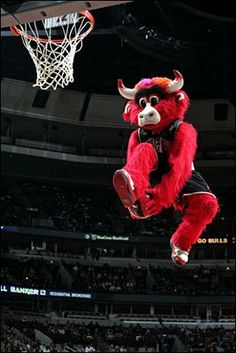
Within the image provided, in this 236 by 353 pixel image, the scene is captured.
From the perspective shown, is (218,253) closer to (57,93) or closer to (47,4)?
(57,93)

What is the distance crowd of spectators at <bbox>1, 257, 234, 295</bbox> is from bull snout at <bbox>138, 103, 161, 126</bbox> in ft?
68.2

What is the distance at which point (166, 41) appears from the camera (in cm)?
2284

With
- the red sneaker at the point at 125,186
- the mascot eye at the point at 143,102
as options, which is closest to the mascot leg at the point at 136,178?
the red sneaker at the point at 125,186

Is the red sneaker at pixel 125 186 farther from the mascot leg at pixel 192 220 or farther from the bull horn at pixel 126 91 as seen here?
the bull horn at pixel 126 91

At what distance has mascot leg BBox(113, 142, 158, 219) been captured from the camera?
5129mm

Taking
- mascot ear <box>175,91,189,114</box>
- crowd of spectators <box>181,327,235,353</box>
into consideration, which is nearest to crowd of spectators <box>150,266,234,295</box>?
crowd of spectators <box>181,327,235,353</box>

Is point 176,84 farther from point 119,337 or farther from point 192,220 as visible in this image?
point 119,337

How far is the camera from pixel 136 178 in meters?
5.23

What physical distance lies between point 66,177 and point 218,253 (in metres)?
7.96

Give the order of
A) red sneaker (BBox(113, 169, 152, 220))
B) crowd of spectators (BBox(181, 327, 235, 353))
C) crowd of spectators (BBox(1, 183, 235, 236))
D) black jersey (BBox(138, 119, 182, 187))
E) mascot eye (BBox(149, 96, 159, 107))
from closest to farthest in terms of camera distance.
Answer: red sneaker (BBox(113, 169, 152, 220))
black jersey (BBox(138, 119, 182, 187))
mascot eye (BBox(149, 96, 159, 107))
crowd of spectators (BBox(181, 327, 235, 353))
crowd of spectators (BBox(1, 183, 235, 236))

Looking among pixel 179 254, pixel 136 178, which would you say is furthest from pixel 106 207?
pixel 136 178

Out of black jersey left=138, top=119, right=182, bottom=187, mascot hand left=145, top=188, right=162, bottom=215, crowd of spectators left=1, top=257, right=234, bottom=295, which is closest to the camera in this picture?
mascot hand left=145, top=188, right=162, bottom=215

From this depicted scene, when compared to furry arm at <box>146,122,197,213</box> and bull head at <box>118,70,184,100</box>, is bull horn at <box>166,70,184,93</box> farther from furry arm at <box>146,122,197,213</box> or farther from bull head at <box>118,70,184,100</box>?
furry arm at <box>146,122,197,213</box>

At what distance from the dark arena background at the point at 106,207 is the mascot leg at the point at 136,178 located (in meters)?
15.5
